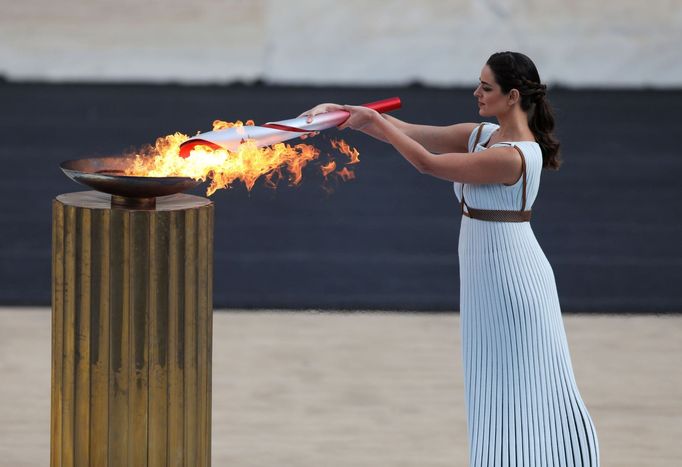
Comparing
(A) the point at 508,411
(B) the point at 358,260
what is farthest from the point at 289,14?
(A) the point at 508,411

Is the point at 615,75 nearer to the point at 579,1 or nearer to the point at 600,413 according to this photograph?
the point at 579,1

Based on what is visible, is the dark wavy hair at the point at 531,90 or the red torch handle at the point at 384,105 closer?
the dark wavy hair at the point at 531,90

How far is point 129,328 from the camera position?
118 inches

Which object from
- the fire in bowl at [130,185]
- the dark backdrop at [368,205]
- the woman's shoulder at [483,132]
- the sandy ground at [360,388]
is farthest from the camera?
the dark backdrop at [368,205]

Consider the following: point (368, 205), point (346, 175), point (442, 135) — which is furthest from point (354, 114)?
point (368, 205)

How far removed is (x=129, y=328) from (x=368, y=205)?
327 centimetres

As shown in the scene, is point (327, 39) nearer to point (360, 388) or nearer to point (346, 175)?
point (346, 175)

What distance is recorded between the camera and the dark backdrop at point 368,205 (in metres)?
6.11

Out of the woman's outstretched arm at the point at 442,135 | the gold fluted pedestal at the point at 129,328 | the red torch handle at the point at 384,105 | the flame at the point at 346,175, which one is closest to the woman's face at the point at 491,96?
the woman's outstretched arm at the point at 442,135

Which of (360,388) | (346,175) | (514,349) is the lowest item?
(360,388)

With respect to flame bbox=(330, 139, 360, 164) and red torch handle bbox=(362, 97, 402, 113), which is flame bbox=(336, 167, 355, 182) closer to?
flame bbox=(330, 139, 360, 164)

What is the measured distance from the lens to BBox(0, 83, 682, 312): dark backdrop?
20.0 feet

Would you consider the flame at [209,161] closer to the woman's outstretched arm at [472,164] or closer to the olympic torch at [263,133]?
the olympic torch at [263,133]

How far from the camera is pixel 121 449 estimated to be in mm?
3090
